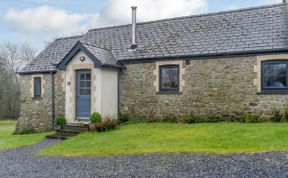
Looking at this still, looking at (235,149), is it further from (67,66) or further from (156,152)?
(67,66)

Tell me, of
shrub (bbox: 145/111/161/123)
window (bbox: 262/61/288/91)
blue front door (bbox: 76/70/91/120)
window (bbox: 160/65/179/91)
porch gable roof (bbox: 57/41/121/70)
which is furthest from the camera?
blue front door (bbox: 76/70/91/120)

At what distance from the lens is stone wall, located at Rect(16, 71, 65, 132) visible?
A: 56.3 ft

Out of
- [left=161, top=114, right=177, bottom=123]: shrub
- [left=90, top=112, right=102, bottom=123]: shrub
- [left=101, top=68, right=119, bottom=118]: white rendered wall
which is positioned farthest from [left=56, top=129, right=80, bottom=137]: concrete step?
[left=161, top=114, right=177, bottom=123]: shrub

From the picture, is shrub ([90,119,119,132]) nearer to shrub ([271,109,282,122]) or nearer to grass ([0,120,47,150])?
grass ([0,120,47,150])

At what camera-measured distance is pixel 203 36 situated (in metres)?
14.9

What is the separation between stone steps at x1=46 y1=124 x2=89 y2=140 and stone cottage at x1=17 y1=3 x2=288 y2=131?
3.12ft

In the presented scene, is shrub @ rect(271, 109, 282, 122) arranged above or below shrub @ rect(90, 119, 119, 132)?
above

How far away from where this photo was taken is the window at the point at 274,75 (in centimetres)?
1252

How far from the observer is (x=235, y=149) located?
8.30 m

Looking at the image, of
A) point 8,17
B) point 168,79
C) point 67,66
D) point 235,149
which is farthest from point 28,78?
point 235,149

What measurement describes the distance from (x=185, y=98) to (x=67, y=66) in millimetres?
6196

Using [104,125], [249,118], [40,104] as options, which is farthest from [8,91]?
[249,118]

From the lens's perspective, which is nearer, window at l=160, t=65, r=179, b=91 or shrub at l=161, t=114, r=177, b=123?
shrub at l=161, t=114, r=177, b=123

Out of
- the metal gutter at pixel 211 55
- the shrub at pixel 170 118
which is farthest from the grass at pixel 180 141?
the metal gutter at pixel 211 55
